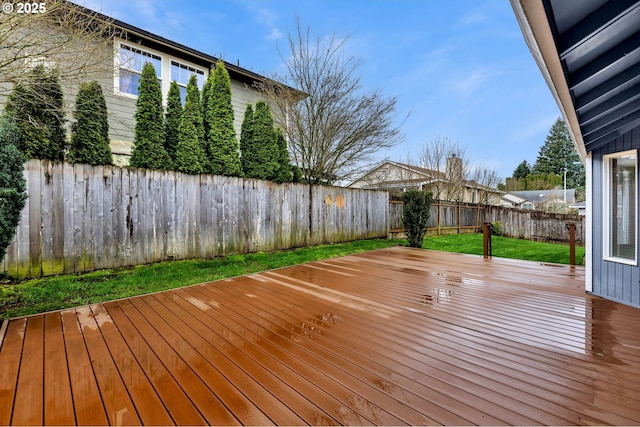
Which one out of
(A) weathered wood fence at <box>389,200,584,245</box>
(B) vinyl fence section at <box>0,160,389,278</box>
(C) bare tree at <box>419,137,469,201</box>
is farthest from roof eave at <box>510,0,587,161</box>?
(C) bare tree at <box>419,137,469,201</box>

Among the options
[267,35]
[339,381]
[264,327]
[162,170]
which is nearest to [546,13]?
[339,381]

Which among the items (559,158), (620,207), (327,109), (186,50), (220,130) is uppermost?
(559,158)

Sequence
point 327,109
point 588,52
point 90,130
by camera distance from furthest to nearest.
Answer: point 327,109 < point 90,130 < point 588,52

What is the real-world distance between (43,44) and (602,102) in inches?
262

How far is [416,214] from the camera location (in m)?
8.20

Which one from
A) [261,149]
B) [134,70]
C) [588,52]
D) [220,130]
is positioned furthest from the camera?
[261,149]

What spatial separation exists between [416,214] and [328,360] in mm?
6756

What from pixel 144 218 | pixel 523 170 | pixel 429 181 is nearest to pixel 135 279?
pixel 144 218

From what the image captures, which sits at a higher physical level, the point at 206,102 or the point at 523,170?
the point at 523,170

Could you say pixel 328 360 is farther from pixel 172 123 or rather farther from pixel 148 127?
pixel 172 123

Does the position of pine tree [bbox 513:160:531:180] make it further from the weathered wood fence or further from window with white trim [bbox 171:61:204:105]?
window with white trim [bbox 171:61:204:105]

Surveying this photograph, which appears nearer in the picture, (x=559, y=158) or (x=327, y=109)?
(x=327, y=109)

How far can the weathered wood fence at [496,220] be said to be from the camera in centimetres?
974

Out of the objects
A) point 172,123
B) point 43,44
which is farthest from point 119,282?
point 43,44
